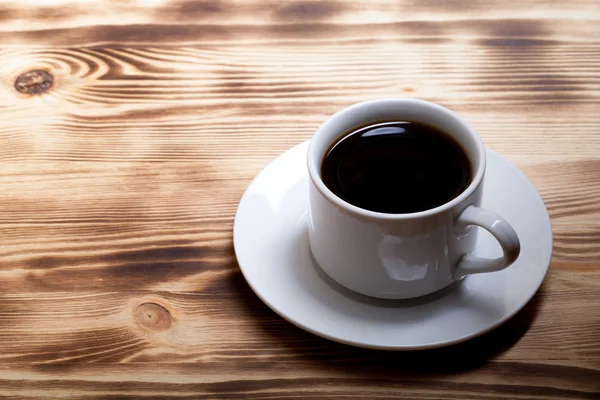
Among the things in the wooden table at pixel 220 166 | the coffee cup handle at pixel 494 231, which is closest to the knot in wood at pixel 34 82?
the wooden table at pixel 220 166

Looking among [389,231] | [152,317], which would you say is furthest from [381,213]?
[152,317]

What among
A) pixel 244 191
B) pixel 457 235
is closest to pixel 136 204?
pixel 244 191

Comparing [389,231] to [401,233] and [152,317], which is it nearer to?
[401,233]

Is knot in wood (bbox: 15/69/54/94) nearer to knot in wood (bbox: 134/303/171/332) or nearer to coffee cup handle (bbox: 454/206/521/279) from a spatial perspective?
knot in wood (bbox: 134/303/171/332)

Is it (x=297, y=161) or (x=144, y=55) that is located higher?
(x=144, y=55)

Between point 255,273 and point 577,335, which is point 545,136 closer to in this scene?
point 577,335

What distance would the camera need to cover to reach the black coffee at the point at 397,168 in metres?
0.59

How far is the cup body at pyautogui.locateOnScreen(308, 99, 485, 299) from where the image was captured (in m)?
0.54

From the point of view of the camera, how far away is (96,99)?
0.88 metres

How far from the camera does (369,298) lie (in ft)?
2.01

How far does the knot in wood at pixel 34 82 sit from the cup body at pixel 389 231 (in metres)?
0.46

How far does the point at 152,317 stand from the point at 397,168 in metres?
0.27

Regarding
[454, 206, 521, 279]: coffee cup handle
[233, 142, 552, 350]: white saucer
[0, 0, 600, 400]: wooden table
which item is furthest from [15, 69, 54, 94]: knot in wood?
[454, 206, 521, 279]: coffee cup handle

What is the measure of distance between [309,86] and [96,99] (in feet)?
0.88
